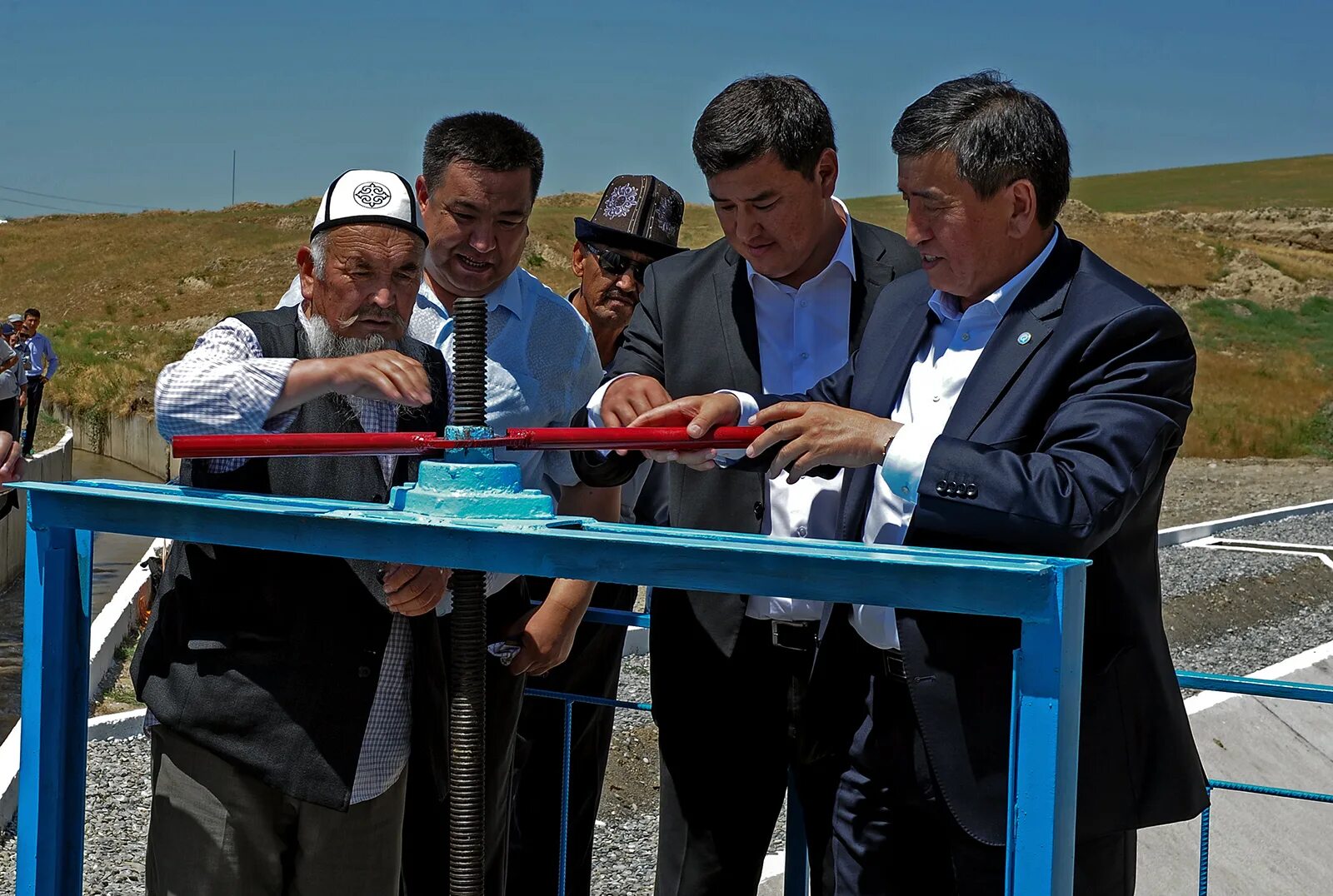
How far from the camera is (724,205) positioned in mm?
3061

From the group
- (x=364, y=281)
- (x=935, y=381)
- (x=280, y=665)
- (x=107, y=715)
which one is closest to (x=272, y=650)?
(x=280, y=665)

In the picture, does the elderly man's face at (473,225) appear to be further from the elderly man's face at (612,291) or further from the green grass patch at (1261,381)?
the green grass patch at (1261,381)

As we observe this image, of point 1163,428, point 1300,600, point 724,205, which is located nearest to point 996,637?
point 1163,428

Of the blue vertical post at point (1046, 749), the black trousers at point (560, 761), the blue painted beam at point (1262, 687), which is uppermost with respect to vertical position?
the blue vertical post at point (1046, 749)

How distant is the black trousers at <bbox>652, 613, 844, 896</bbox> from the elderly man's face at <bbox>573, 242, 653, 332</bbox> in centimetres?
188

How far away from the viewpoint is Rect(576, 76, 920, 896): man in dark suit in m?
2.92

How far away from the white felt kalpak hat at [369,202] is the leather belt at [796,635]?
3.61 ft

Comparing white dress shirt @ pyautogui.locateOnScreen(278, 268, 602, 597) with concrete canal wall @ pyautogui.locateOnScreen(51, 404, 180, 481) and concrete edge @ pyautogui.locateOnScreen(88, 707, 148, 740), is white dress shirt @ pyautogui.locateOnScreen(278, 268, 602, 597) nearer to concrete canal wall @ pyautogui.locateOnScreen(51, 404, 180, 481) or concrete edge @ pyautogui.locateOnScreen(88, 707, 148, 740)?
concrete edge @ pyautogui.locateOnScreen(88, 707, 148, 740)

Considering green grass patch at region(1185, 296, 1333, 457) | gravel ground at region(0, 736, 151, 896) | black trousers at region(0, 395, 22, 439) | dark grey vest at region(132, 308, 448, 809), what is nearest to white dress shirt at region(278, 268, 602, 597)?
dark grey vest at region(132, 308, 448, 809)

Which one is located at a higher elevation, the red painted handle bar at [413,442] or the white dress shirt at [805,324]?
the white dress shirt at [805,324]

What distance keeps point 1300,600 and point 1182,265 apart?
180 feet

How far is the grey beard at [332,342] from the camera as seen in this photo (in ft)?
8.57

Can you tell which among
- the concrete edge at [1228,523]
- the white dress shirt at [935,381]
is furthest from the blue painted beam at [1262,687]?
the concrete edge at [1228,523]

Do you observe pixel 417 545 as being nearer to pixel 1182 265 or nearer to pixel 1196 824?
pixel 1196 824
